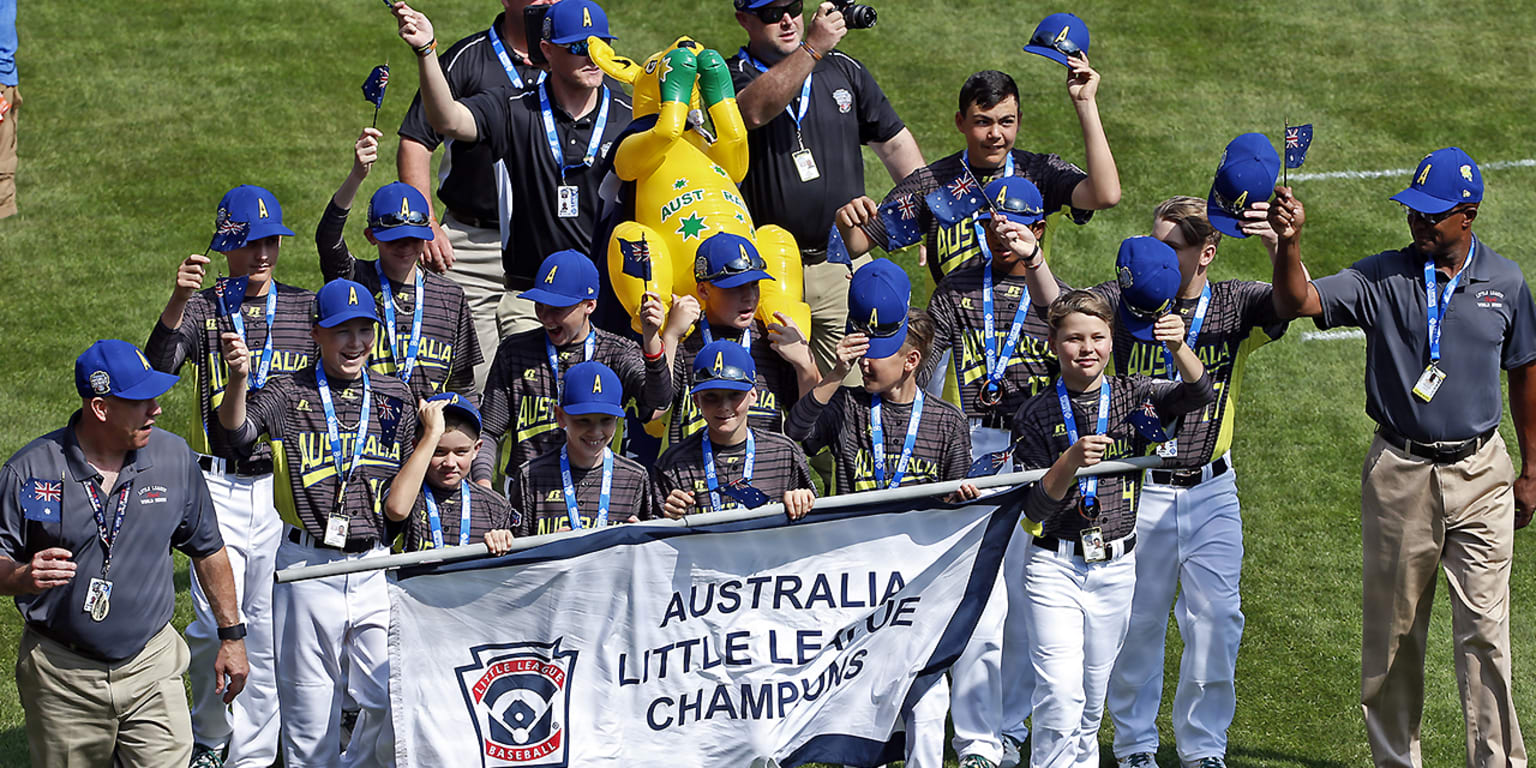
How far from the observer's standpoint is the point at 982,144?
841 cm

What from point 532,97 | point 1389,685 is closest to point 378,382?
point 532,97

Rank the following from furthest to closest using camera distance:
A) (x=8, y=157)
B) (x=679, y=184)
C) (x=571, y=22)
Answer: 1. (x=8, y=157)
2. (x=679, y=184)
3. (x=571, y=22)

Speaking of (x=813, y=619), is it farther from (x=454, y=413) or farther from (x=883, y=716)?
(x=454, y=413)

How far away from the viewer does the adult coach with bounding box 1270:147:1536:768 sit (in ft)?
24.5

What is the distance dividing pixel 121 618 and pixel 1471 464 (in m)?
5.14

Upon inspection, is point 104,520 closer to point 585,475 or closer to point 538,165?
point 585,475

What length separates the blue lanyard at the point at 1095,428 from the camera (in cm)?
730

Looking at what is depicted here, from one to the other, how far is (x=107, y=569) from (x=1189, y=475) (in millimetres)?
4194

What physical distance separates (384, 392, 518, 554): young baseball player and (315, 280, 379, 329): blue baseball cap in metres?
0.43

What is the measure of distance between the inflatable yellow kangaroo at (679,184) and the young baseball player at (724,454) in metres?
1.01

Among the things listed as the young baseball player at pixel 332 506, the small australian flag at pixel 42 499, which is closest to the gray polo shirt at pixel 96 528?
the small australian flag at pixel 42 499

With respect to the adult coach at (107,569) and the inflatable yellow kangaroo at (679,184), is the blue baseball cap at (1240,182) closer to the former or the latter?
the inflatable yellow kangaroo at (679,184)

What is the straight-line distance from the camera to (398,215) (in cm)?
796

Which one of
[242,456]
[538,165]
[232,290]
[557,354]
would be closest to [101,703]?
[242,456]
